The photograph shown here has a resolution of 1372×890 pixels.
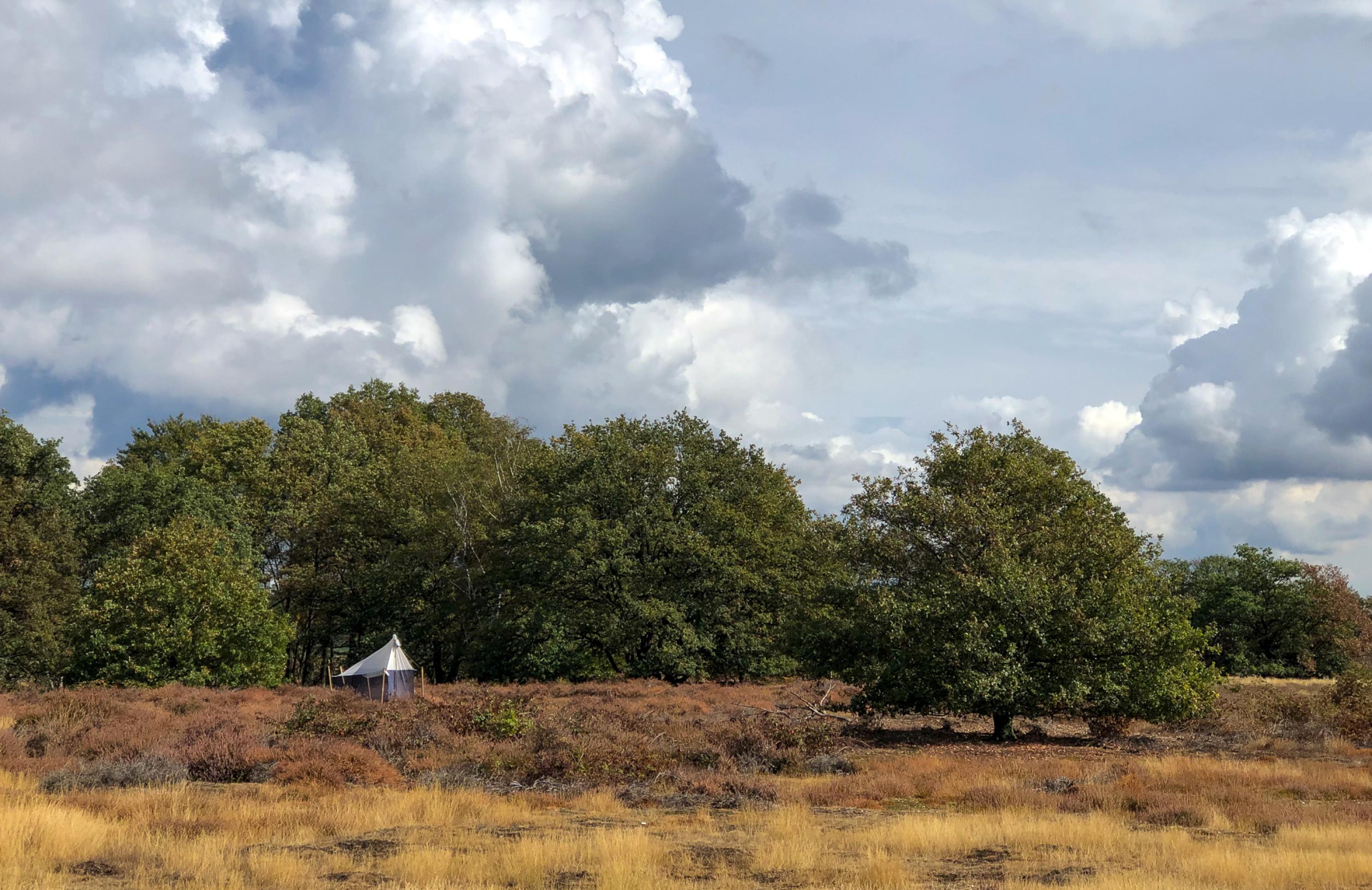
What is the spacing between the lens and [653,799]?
15133 mm

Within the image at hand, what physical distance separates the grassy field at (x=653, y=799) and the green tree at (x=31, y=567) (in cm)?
1449

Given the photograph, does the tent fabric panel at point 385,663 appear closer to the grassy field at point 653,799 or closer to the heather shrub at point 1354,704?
the grassy field at point 653,799

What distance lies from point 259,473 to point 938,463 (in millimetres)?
39975

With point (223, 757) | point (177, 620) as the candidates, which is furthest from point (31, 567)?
point (223, 757)

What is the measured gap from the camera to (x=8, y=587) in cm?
3906

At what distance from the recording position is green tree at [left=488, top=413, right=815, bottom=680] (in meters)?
38.2

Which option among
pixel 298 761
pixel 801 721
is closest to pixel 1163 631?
pixel 801 721

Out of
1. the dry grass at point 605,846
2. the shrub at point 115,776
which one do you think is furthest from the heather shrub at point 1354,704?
the shrub at point 115,776

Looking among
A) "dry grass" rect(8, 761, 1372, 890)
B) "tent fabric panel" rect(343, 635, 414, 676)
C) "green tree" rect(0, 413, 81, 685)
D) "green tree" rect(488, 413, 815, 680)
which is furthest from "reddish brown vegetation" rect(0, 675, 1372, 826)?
"green tree" rect(0, 413, 81, 685)

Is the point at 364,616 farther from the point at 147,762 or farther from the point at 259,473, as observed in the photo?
the point at 147,762

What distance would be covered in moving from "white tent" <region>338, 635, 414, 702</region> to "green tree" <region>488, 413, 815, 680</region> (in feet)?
18.7

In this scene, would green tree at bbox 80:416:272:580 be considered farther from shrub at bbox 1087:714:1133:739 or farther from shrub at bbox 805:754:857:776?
shrub at bbox 1087:714:1133:739

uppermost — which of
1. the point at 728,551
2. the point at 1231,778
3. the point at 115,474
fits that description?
the point at 115,474

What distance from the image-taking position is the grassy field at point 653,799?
979 centimetres
